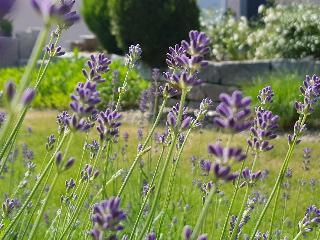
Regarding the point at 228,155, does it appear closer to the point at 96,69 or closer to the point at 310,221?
the point at 96,69

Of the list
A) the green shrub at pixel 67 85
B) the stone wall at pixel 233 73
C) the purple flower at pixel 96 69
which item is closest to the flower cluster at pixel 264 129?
the purple flower at pixel 96 69

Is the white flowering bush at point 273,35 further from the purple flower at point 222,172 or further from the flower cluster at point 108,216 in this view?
the flower cluster at point 108,216

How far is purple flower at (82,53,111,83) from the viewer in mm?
2043

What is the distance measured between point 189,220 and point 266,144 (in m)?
2.41

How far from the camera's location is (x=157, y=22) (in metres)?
12.0

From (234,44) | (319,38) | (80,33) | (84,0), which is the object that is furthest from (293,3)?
(80,33)

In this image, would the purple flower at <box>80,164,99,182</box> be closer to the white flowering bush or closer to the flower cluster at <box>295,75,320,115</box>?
the flower cluster at <box>295,75,320,115</box>

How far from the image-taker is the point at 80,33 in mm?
23062

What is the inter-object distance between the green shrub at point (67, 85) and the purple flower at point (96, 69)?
9.41 metres

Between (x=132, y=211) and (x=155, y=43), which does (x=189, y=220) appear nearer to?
(x=132, y=211)

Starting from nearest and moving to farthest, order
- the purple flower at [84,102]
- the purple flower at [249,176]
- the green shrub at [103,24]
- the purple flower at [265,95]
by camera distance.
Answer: the purple flower at [84,102], the purple flower at [249,176], the purple flower at [265,95], the green shrub at [103,24]

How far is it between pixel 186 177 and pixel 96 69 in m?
5.02

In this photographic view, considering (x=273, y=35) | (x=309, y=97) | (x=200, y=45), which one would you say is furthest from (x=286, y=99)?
(x=200, y=45)

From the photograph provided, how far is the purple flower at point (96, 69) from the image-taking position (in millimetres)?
2043
